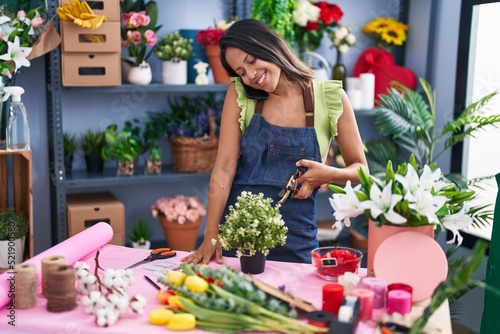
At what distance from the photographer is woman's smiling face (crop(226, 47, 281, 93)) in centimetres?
229

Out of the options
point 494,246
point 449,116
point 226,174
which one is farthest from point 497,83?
point 226,174

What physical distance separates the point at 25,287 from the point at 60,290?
0.31ft

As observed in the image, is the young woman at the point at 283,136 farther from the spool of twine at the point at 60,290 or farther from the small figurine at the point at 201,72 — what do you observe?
the small figurine at the point at 201,72

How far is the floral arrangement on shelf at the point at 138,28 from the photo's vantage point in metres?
3.46

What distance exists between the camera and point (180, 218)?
3672 mm

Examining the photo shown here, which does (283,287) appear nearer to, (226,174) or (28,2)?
(226,174)

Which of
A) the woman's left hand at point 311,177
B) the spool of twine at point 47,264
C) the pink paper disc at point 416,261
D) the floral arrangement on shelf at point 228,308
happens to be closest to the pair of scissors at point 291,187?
the woman's left hand at point 311,177

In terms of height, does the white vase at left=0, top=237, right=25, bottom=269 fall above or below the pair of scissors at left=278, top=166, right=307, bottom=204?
below

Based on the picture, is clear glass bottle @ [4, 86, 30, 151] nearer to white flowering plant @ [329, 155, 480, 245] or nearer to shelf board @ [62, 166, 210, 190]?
shelf board @ [62, 166, 210, 190]

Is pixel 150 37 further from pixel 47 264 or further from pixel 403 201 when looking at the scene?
pixel 403 201

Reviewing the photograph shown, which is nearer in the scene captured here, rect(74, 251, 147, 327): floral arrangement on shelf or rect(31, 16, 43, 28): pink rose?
rect(74, 251, 147, 327): floral arrangement on shelf

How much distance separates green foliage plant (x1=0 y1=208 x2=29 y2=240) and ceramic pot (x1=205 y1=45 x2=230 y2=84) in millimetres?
1318

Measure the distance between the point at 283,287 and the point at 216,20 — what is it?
103 inches

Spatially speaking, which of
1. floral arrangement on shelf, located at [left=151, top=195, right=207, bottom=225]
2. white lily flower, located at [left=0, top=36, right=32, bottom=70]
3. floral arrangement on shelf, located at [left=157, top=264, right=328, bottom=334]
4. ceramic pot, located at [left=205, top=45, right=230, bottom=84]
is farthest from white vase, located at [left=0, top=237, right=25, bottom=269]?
floral arrangement on shelf, located at [left=157, top=264, right=328, bottom=334]
